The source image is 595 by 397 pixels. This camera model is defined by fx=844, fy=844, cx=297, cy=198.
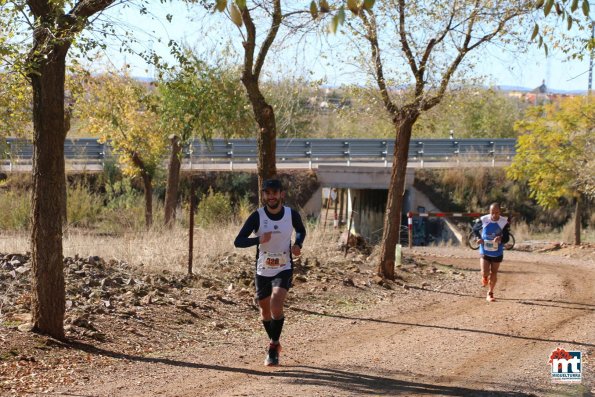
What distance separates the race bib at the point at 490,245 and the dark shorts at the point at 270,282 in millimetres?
6712

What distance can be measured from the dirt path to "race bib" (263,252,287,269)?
1.15m

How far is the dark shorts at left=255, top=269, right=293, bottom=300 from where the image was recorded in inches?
377

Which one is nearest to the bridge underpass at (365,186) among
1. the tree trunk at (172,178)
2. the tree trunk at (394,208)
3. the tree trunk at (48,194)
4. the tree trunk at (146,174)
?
the tree trunk at (146,174)

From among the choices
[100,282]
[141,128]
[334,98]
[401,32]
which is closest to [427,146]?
[141,128]

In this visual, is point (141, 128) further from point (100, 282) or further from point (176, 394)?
point (176, 394)

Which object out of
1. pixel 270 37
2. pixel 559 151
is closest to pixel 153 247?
pixel 270 37

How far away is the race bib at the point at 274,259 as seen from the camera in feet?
31.4

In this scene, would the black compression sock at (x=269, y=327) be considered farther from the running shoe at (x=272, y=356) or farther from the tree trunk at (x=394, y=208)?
the tree trunk at (x=394, y=208)

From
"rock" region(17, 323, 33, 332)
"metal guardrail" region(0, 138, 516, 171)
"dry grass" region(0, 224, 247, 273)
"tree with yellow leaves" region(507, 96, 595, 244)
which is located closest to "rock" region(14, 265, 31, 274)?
"dry grass" region(0, 224, 247, 273)

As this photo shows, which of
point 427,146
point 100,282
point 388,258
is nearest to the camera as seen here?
point 100,282

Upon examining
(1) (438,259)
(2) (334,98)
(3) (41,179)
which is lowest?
(1) (438,259)

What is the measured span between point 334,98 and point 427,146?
89.6 ft

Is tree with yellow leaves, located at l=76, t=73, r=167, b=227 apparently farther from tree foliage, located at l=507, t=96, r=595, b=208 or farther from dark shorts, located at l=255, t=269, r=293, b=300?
dark shorts, located at l=255, t=269, r=293, b=300

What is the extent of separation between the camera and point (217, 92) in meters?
17.6
